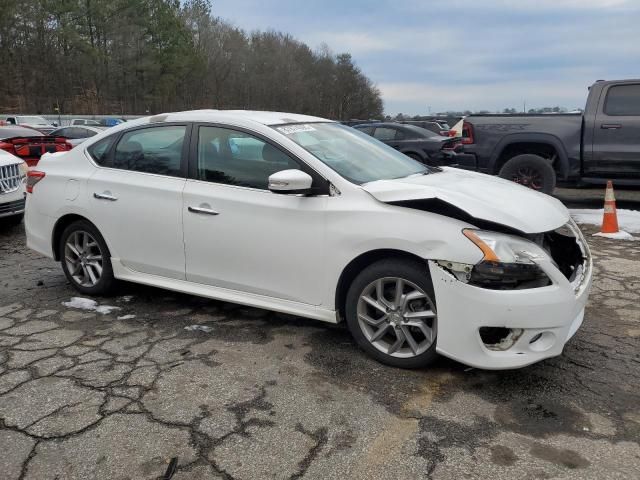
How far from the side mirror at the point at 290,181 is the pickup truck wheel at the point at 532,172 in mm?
6115

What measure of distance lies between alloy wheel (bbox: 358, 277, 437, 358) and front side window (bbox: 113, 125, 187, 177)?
1799mm

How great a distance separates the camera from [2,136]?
38.7 ft

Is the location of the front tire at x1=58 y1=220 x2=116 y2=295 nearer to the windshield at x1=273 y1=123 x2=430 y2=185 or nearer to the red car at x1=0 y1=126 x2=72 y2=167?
the windshield at x1=273 y1=123 x2=430 y2=185

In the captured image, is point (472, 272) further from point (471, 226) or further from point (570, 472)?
point (570, 472)

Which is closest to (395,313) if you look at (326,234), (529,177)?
(326,234)

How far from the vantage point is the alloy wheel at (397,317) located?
322cm

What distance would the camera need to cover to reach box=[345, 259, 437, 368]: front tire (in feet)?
10.5

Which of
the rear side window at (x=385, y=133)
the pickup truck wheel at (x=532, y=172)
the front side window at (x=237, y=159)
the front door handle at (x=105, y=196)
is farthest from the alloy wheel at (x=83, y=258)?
the rear side window at (x=385, y=133)

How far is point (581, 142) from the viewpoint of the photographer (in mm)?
8523

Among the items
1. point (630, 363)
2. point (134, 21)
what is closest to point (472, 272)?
point (630, 363)

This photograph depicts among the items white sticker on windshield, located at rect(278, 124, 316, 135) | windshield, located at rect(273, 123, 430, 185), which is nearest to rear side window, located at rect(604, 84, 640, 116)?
windshield, located at rect(273, 123, 430, 185)

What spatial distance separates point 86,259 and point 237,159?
1.80 m

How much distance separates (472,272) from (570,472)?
1062 mm

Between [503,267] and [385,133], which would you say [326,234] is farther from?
[385,133]
